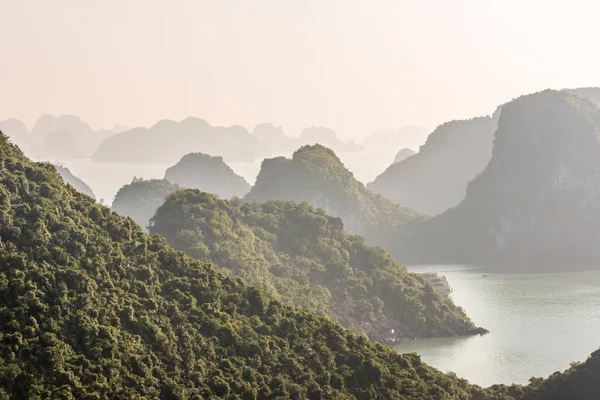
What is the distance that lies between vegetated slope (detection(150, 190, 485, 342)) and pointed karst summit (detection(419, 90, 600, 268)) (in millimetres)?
18777

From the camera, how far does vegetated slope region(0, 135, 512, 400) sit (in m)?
14.0

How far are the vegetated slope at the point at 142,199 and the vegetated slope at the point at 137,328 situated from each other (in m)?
39.3

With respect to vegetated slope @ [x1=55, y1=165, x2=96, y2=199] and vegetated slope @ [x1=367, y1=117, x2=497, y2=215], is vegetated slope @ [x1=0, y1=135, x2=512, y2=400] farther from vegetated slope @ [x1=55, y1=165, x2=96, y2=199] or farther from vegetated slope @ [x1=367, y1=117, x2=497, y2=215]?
vegetated slope @ [x1=367, y1=117, x2=497, y2=215]

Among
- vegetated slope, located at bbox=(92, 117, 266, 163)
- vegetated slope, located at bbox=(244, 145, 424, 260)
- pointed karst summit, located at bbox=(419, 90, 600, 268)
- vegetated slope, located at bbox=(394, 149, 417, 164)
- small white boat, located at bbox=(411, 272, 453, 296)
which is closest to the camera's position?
small white boat, located at bbox=(411, 272, 453, 296)

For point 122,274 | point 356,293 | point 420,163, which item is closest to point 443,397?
point 122,274

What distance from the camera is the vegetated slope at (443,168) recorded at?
241ft

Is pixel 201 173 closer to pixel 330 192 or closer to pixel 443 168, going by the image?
pixel 443 168

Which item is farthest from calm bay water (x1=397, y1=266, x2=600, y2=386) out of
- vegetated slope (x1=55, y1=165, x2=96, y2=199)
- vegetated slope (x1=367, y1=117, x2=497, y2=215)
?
vegetated slope (x1=55, y1=165, x2=96, y2=199)

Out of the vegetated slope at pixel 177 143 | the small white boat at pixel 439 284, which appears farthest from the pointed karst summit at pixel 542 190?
the vegetated slope at pixel 177 143

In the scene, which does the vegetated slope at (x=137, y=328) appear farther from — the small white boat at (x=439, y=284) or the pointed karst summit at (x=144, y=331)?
the small white boat at (x=439, y=284)

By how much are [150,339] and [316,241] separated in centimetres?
1614

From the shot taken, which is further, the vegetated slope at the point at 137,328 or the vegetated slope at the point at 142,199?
the vegetated slope at the point at 142,199

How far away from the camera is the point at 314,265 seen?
29828mm

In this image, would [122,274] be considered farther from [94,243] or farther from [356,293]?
[356,293]
